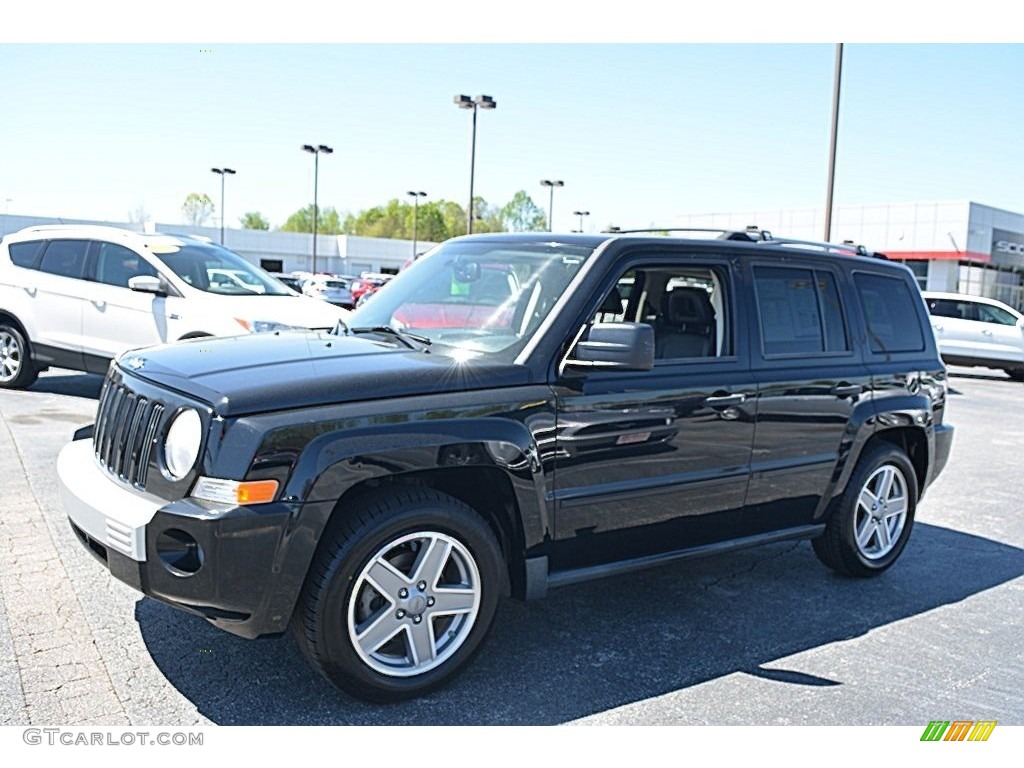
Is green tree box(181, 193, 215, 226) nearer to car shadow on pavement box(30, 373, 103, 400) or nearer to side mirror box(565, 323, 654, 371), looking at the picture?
car shadow on pavement box(30, 373, 103, 400)

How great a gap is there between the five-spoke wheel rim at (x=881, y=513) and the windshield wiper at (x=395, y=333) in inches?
111

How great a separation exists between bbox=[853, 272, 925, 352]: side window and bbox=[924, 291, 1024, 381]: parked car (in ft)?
49.6

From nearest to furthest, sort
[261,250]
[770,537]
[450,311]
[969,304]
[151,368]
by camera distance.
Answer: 1. [151,368]
2. [450,311]
3. [770,537]
4. [969,304]
5. [261,250]

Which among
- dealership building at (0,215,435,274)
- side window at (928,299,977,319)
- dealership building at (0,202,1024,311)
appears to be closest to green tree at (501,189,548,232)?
dealership building at (0,215,435,274)

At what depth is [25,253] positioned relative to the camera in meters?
11.0

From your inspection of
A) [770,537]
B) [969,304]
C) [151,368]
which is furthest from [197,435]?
[969,304]

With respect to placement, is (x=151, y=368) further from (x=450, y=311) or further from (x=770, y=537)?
(x=770, y=537)

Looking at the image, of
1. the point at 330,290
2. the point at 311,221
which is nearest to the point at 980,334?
the point at 330,290

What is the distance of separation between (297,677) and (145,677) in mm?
597

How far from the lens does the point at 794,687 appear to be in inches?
159

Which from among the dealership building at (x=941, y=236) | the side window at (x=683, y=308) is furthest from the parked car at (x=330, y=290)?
the side window at (x=683, y=308)

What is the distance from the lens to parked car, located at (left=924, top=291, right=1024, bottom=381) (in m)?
19.9

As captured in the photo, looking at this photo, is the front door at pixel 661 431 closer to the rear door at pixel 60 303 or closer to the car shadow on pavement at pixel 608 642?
the car shadow on pavement at pixel 608 642

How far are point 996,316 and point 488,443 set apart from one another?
1967cm
